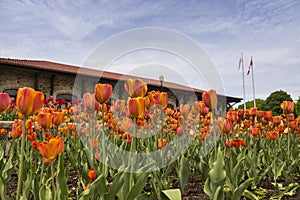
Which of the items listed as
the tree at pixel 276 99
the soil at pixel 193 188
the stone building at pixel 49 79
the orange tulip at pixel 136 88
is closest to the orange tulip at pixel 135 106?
the orange tulip at pixel 136 88

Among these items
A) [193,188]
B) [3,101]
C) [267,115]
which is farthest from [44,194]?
[267,115]

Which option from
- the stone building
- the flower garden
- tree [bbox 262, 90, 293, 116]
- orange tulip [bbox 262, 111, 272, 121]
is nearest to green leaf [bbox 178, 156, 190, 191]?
the flower garden

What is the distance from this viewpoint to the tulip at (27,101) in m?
1.10

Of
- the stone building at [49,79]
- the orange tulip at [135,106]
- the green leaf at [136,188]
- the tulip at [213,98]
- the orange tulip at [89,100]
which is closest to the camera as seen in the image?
the green leaf at [136,188]

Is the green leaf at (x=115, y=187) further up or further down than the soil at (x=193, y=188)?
further up

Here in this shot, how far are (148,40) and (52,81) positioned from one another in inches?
491

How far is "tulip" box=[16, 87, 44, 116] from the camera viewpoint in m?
→ 1.10

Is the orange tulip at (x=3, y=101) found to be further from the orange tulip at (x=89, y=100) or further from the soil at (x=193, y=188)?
the soil at (x=193, y=188)

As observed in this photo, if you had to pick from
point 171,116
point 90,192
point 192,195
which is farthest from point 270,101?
point 90,192

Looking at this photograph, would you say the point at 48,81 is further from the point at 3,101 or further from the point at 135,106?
the point at 135,106

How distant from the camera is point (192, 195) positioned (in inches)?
92.0

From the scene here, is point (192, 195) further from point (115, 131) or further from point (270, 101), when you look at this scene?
point (270, 101)

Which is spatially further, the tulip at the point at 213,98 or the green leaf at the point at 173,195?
the tulip at the point at 213,98

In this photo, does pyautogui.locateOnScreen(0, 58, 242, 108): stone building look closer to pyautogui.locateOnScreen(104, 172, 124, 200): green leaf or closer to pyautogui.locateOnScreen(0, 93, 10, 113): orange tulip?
pyautogui.locateOnScreen(0, 93, 10, 113): orange tulip
